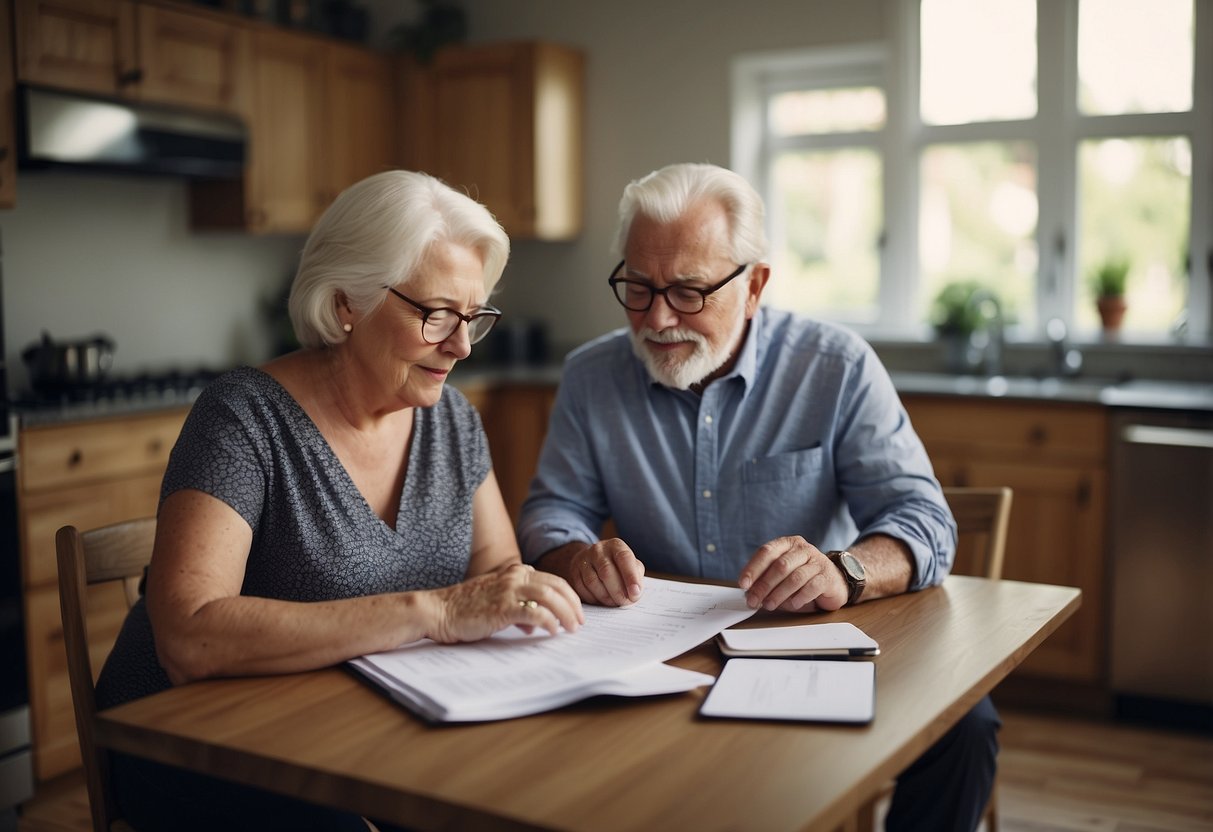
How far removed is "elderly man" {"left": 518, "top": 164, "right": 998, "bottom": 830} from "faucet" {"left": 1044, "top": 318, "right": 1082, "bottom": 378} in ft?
6.94

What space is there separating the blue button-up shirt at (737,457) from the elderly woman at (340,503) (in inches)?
10.3

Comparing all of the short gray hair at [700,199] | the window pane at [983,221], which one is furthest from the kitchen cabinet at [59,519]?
the window pane at [983,221]

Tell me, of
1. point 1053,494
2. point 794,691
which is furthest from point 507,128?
point 794,691

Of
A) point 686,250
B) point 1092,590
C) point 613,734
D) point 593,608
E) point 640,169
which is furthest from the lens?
point 640,169

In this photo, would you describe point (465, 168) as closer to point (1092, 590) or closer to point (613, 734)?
point (1092, 590)

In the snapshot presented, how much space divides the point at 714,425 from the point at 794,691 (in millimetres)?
872

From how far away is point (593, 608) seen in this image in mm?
1595

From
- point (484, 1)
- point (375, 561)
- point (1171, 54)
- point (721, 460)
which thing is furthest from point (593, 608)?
point (484, 1)

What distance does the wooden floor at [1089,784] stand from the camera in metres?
2.77

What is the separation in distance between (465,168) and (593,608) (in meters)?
3.49

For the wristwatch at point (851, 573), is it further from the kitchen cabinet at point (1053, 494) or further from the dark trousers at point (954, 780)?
the kitchen cabinet at point (1053, 494)

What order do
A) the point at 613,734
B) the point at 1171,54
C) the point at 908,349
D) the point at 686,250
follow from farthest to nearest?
1. the point at 908,349
2. the point at 1171,54
3. the point at 686,250
4. the point at 613,734

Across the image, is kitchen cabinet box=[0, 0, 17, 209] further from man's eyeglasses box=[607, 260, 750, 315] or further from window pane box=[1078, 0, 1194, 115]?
window pane box=[1078, 0, 1194, 115]

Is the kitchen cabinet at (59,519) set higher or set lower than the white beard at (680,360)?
lower
